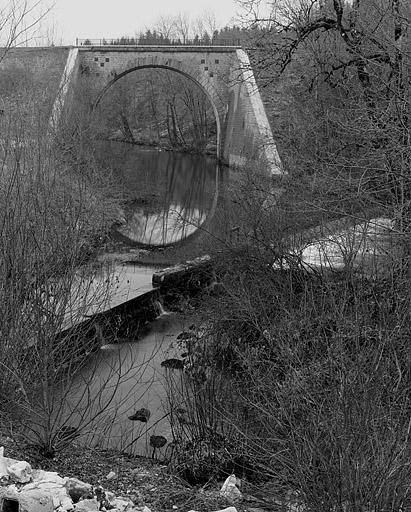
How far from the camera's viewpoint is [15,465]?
4.12 metres

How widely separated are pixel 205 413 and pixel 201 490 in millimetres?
706

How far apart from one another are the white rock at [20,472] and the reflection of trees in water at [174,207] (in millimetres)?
6415

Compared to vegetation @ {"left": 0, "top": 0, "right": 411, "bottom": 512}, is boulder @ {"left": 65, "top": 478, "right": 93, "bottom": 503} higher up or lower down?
lower down

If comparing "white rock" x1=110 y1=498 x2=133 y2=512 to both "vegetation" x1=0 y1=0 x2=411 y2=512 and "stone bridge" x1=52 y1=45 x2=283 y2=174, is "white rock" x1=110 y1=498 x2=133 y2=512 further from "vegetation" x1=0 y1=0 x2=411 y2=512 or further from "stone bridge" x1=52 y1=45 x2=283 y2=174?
"stone bridge" x1=52 y1=45 x2=283 y2=174

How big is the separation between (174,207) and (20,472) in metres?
17.2

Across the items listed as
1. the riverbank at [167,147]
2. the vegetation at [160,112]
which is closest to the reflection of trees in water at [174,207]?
the riverbank at [167,147]

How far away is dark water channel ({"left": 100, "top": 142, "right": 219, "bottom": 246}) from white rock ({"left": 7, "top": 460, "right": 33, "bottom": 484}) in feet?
19.6

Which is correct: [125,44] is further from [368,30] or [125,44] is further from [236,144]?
[368,30]

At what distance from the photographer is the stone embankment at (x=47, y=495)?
3639mm

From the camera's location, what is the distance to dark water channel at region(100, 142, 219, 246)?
1748 cm

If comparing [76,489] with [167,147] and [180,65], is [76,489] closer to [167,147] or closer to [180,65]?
[180,65]

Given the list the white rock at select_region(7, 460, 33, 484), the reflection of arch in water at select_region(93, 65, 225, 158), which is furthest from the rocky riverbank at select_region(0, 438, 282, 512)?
the reflection of arch in water at select_region(93, 65, 225, 158)

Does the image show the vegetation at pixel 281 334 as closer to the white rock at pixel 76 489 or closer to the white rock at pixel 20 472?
the white rock at pixel 20 472

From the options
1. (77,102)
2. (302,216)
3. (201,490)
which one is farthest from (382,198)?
(77,102)
